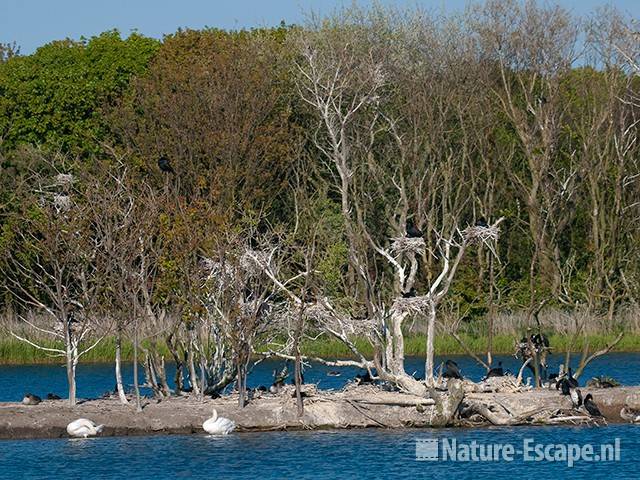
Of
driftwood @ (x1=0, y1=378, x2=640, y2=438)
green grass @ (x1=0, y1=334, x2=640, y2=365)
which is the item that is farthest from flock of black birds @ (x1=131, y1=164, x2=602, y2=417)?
green grass @ (x1=0, y1=334, x2=640, y2=365)

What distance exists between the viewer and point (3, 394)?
1603 inches

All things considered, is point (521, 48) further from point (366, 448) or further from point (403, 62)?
point (366, 448)

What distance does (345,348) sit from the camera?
51312 millimetres

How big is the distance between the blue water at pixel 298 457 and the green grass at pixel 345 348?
18116mm

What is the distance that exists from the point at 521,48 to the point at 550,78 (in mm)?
1614

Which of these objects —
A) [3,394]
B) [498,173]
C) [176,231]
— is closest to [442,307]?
[498,173]

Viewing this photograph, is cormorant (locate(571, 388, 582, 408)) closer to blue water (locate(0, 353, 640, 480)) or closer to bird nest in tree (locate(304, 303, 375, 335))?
blue water (locate(0, 353, 640, 480))

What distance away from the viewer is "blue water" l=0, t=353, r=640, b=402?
139 feet

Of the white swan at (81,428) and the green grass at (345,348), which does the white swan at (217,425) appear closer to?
the white swan at (81,428)

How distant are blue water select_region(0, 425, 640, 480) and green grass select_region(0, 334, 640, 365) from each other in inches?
713

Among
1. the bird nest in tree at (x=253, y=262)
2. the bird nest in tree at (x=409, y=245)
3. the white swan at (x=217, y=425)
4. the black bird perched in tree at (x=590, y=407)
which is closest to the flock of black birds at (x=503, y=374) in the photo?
the black bird perched in tree at (x=590, y=407)

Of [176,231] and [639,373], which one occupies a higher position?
[176,231]

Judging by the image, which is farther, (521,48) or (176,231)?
(521,48)

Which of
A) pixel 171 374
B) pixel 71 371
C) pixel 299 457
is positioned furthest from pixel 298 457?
pixel 171 374
